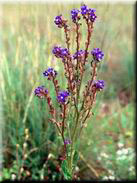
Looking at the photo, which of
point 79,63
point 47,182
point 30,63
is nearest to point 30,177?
point 47,182

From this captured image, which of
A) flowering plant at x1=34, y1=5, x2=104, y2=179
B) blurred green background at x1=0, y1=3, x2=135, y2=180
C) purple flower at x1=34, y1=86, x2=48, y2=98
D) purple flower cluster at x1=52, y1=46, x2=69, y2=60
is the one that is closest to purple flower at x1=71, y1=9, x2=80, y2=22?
flowering plant at x1=34, y1=5, x2=104, y2=179

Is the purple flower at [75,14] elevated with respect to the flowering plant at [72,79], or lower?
elevated

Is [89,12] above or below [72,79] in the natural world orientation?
above

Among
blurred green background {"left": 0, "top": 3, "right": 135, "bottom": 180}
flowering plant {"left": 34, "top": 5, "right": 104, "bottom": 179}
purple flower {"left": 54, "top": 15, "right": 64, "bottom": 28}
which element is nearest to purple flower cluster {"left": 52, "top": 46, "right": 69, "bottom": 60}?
flowering plant {"left": 34, "top": 5, "right": 104, "bottom": 179}

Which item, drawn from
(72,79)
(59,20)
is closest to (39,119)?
(72,79)

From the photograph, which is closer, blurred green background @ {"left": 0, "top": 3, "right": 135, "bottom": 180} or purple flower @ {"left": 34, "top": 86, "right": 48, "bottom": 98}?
purple flower @ {"left": 34, "top": 86, "right": 48, "bottom": 98}

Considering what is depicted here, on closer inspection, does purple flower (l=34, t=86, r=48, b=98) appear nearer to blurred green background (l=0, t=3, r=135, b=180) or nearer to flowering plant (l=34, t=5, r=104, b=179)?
flowering plant (l=34, t=5, r=104, b=179)

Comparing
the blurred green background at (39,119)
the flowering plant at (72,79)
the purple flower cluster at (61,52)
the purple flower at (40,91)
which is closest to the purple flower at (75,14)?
the flowering plant at (72,79)

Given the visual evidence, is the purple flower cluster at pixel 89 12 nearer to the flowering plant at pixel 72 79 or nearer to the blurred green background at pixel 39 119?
the flowering plant at pixel 72 79

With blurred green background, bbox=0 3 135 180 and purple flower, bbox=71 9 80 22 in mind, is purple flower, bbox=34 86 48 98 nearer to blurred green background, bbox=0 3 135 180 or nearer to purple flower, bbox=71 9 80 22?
purple flower, bbox=71 9 80 22

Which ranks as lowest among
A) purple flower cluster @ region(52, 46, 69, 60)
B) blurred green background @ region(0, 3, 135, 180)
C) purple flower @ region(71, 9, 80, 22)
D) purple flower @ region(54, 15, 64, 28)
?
blurred green background @ region(0, 3, 135, 180)

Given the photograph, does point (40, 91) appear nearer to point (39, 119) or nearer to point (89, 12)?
point (89, 12)

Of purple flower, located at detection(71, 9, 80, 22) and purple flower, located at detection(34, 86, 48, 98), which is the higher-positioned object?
purple flower, located at detection(71, 9, 80, 22)
